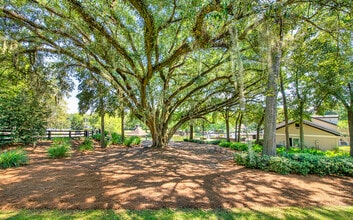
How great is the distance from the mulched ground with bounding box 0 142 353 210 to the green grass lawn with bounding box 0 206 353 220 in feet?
0.57

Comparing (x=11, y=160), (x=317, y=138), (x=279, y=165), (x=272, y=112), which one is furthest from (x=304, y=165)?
(x=317, y=138)

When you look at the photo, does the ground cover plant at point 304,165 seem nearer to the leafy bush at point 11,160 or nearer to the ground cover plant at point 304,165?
the ground cover plant at point 304,165

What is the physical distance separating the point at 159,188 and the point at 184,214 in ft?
3.75

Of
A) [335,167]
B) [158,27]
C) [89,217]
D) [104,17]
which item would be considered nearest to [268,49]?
[158,27]

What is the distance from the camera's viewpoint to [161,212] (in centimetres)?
307

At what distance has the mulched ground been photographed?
341cm

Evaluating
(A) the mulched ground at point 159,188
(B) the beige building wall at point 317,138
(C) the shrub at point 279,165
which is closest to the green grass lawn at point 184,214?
(A) the mulched ground at point 159,188

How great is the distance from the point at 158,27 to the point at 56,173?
4.99 meters

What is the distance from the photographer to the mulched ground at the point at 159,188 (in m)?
3.41

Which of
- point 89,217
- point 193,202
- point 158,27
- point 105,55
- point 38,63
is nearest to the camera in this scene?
point 89,217

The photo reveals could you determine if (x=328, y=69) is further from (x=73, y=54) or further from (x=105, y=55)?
(x=73, y=54)

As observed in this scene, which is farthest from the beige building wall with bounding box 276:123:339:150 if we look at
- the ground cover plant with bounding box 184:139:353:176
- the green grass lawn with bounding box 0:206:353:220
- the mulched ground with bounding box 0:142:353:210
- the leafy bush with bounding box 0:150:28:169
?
the leafy bush with bounding box 0:150:28:169

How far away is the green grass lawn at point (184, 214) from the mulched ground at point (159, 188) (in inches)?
6.8

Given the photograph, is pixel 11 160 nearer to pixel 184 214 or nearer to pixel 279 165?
pixel 184 214
